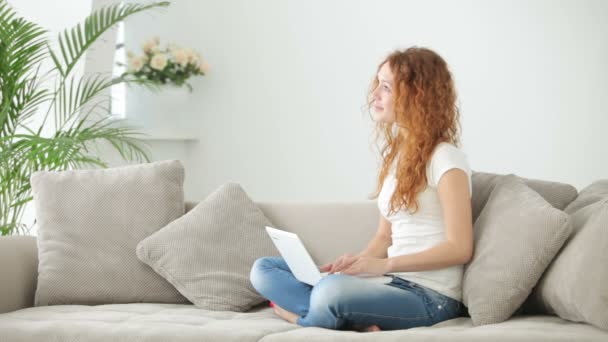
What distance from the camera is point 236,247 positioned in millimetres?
2656

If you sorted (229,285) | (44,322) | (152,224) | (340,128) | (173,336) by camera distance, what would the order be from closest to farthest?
1. (173,336)
2. (44,322)
3. (229,285)
4. (152,224)
5. (340,128)

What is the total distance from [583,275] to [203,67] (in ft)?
12.5

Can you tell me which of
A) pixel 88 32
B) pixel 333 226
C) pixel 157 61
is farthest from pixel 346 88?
pixel 333 226

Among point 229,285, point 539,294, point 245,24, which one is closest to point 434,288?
point 539,294

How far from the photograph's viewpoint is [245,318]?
236 centimetres

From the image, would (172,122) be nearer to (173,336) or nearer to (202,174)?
(202,174)

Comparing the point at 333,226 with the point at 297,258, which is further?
the point at 333,226

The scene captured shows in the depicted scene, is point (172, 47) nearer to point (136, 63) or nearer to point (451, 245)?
point (136, 63)

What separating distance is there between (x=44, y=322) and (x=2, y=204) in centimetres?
161

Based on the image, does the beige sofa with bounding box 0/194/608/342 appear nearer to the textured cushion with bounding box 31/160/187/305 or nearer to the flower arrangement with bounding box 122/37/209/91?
the textured cushion with bounding box 31/160/187/305

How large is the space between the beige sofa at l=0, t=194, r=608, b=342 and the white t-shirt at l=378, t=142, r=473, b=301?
0.11 m

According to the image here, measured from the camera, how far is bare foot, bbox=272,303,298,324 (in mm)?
2271

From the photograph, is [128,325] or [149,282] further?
[149,282]

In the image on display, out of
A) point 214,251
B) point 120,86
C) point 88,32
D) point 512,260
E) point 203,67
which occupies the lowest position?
point 214,251
